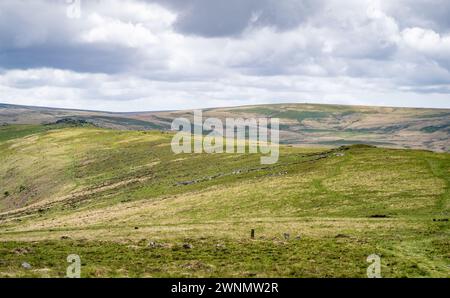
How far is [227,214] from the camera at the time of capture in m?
61.8

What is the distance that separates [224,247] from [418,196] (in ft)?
115

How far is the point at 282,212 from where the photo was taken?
6075 centimetres

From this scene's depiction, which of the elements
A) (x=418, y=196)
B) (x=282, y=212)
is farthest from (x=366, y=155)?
(x=282, y=212)

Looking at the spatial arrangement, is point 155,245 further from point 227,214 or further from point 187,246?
point 227,214

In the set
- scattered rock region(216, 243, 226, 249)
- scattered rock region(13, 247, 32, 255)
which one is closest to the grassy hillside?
scattered rock region(13, 247, 32, 255)

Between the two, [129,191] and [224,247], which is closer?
[224,247]

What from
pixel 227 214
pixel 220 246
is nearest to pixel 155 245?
pixel 220 246

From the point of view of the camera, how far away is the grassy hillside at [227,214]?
30672 millimetres

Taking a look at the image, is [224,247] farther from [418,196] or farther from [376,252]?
[418,196]

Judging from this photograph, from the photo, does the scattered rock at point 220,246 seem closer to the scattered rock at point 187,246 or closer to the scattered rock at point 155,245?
the scattered rock at point 187,246
